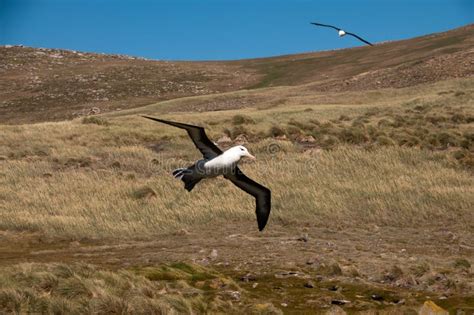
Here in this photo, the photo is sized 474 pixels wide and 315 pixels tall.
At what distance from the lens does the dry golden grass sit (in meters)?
18.3

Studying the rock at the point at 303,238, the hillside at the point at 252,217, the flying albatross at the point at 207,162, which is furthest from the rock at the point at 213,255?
the flying albatross at the point at 207,162

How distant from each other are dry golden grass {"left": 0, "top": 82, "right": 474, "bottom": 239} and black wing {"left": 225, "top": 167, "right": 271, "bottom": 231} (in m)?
6.70

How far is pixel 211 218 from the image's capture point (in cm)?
1856

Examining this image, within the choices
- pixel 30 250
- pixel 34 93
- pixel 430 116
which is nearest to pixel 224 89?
pixel 34 93

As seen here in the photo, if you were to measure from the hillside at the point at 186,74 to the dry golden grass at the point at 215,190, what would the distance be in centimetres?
3353

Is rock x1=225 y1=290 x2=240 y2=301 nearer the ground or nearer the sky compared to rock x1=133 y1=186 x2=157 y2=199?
nearer the ground

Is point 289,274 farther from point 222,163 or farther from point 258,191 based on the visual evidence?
point 222,163

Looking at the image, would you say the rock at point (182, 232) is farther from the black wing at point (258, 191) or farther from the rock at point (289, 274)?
the black wing at point (258, 191)

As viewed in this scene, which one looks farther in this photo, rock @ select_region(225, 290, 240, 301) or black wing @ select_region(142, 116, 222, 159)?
rock @ select_region(225, 290, 240, 301)

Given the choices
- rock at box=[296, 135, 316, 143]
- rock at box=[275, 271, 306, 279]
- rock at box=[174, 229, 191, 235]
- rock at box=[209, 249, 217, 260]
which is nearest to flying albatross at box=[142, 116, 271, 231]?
rock at box=[275, 271, 306, 279]

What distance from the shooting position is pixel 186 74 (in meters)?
91.6

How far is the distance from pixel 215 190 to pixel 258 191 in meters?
9.56

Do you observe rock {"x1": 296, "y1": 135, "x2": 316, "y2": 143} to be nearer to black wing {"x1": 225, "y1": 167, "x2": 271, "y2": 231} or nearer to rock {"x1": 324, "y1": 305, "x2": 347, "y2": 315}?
black wing {"x1": 225, "y1": 167, "x2": 271, "y2": 231}

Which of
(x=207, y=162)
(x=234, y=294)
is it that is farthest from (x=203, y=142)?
(x=234, y=294)
